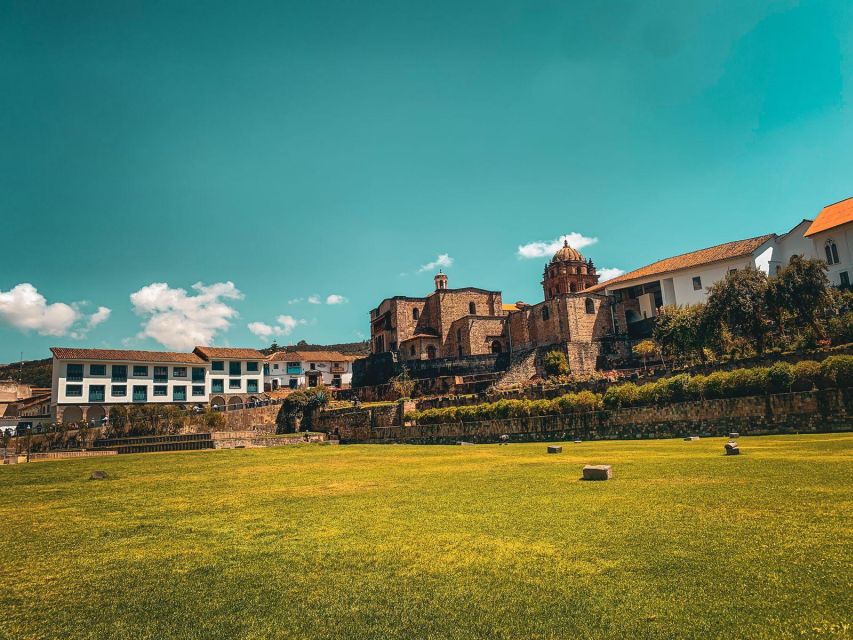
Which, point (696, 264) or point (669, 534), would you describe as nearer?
point (669, 534)

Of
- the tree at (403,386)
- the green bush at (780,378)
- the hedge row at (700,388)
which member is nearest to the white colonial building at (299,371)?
the tree at (403,386)

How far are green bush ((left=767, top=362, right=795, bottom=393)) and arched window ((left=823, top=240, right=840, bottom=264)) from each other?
104 feet

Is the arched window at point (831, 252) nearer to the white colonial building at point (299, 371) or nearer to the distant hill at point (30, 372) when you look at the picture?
the white colonial building at point (299, 371)

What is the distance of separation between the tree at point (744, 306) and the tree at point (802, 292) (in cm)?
55

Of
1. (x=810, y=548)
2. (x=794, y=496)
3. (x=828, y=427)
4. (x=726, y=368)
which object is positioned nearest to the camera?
(x=810, y=548)

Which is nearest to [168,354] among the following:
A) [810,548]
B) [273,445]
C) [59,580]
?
[273,445]

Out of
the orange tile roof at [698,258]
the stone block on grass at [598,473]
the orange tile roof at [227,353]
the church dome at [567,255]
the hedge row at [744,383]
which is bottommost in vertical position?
the stone block on grass at [598,473]

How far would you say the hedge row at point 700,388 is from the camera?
1653 centimetres

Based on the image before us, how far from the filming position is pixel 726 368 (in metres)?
25.7

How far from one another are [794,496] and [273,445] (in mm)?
32804

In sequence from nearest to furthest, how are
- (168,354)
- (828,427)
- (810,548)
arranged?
(810,548) < (828,427) < (168,354)

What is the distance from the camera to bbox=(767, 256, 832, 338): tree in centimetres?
2786

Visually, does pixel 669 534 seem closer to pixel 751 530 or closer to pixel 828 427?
pixel 751 530

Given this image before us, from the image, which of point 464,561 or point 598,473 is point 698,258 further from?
point 464,561
